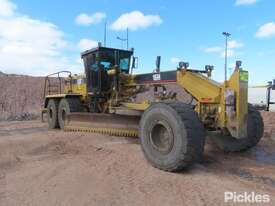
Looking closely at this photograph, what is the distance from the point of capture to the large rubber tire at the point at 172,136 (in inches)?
244

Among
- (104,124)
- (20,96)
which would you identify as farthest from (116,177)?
(20,96)

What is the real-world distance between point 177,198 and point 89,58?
7.62 m

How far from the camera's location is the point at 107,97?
1155 cm

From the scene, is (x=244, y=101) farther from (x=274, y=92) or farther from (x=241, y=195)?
(x=274, y=92)

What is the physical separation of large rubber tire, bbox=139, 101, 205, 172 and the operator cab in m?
4.53

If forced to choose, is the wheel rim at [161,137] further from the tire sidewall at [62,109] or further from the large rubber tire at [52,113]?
the large rubber tire at [52,113]

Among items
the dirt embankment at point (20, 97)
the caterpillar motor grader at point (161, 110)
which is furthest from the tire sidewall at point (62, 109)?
the dirt embankment at point (20, 97)

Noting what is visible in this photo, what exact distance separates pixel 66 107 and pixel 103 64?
6.97ft

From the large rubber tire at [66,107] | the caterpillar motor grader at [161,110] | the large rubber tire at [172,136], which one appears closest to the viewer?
the large rubber tire at [172,136]

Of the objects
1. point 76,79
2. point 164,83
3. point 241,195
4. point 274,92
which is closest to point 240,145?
point 164,83

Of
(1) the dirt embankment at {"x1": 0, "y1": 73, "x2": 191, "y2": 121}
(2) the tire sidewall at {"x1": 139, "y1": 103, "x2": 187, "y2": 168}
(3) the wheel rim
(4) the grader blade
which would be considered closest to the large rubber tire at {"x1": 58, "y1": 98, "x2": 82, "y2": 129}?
(4) the grader blade

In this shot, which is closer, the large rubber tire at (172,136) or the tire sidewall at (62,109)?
the large rubber tire at (172,136)

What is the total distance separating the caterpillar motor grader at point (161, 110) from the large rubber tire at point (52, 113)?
34 centimetres

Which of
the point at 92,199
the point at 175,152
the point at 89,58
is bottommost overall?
the point at 92,199
